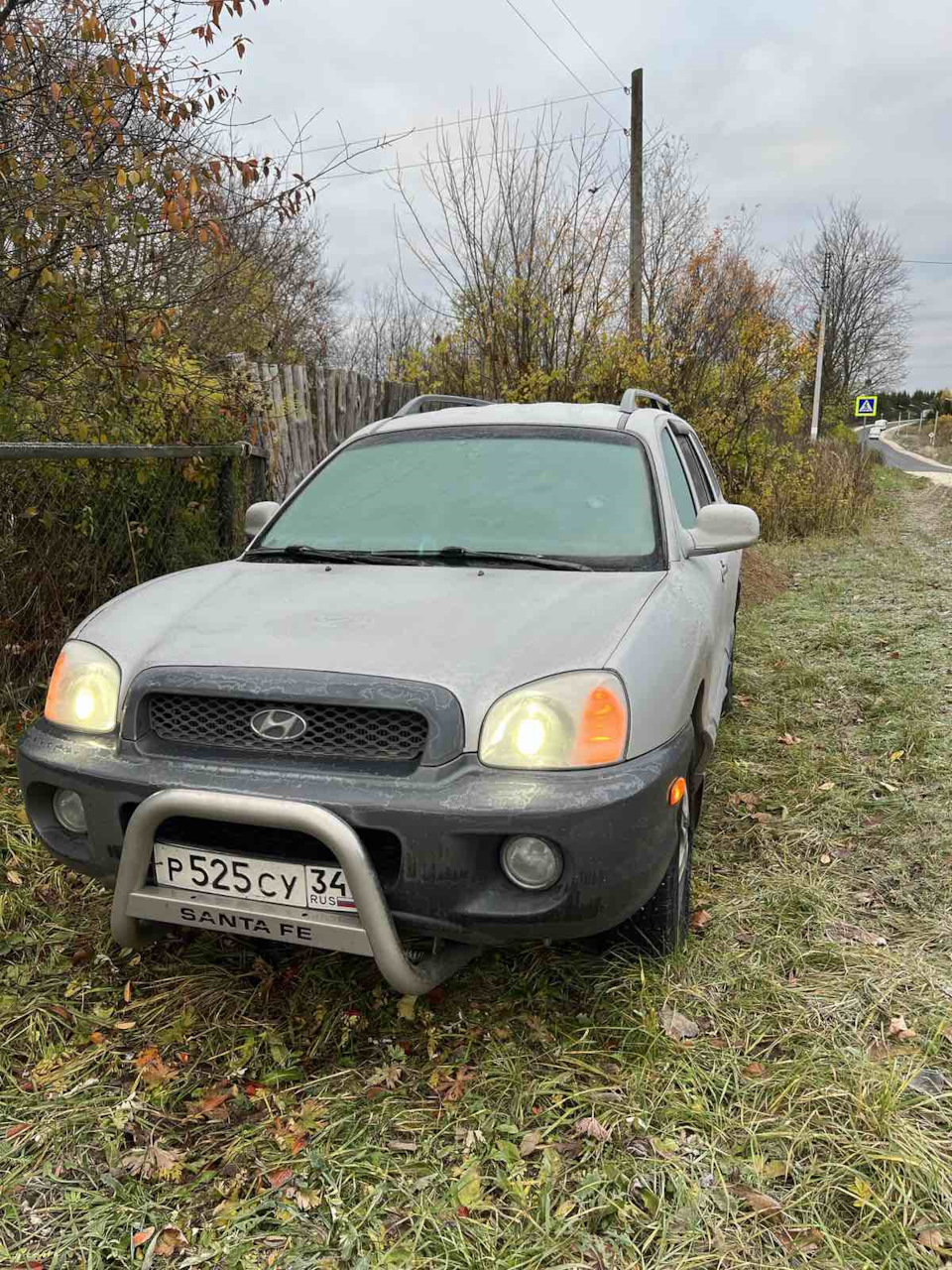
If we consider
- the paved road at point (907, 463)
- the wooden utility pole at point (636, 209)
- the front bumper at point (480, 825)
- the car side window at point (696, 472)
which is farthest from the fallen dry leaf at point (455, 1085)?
the paved road at point (907, 463)

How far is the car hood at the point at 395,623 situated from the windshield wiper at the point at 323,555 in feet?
0.21

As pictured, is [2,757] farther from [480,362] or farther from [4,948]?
[480,362]

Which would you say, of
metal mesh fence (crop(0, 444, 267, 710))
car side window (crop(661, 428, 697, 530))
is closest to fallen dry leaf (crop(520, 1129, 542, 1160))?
car side window (crop(661, 428, 697, 530))

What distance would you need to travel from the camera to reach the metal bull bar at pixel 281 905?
6.45 ft

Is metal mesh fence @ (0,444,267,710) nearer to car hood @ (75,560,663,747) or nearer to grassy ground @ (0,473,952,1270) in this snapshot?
grassy ground @ (0,473,952,1270)

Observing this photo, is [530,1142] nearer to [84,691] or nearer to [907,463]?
[84,691]

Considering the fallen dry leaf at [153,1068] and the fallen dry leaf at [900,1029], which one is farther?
the fallen dry leaf at [900,1029]

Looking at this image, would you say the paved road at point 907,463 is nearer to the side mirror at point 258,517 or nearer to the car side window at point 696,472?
the car side window at point 696,472

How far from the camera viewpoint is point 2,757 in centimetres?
382

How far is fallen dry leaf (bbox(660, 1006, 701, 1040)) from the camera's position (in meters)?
2.39

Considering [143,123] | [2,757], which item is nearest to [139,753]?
[2,757]

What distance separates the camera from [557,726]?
2059 millimetres

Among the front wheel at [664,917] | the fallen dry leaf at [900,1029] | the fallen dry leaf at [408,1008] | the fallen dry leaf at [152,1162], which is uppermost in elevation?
the front wheel at [664,917]

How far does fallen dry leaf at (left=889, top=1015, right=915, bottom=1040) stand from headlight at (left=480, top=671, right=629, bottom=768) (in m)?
1.16
